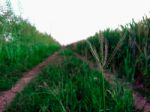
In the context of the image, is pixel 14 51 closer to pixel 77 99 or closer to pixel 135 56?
pixel 135 56

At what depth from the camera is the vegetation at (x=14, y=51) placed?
259 inches

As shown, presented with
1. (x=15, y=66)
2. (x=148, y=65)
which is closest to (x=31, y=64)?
(x=15, y=66)

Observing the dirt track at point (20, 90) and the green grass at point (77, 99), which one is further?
the dirt track at point (20, 90)

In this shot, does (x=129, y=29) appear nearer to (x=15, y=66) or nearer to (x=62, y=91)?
(x=62, y=91)

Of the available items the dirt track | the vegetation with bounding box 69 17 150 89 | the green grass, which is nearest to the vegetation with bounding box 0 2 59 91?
the dirt track

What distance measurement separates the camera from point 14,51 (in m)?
8.06

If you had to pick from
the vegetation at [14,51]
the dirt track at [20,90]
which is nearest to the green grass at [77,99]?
the dirt track at [20,90]

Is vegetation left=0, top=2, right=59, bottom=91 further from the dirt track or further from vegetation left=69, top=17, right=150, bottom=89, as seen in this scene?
vegetation left=69, top=17, right=150, bottom=89

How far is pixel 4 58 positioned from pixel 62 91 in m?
4.43

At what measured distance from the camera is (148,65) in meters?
4.50

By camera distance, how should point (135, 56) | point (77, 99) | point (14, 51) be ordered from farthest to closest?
point (14, 51) → point (135, 56) → point (77, 99)

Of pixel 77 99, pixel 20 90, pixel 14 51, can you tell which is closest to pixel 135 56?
pixel 77 99

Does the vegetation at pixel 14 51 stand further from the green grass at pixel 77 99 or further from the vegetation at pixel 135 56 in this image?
the vegetation at pixel 135 56

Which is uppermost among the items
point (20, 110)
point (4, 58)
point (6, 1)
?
point (6, 1)
